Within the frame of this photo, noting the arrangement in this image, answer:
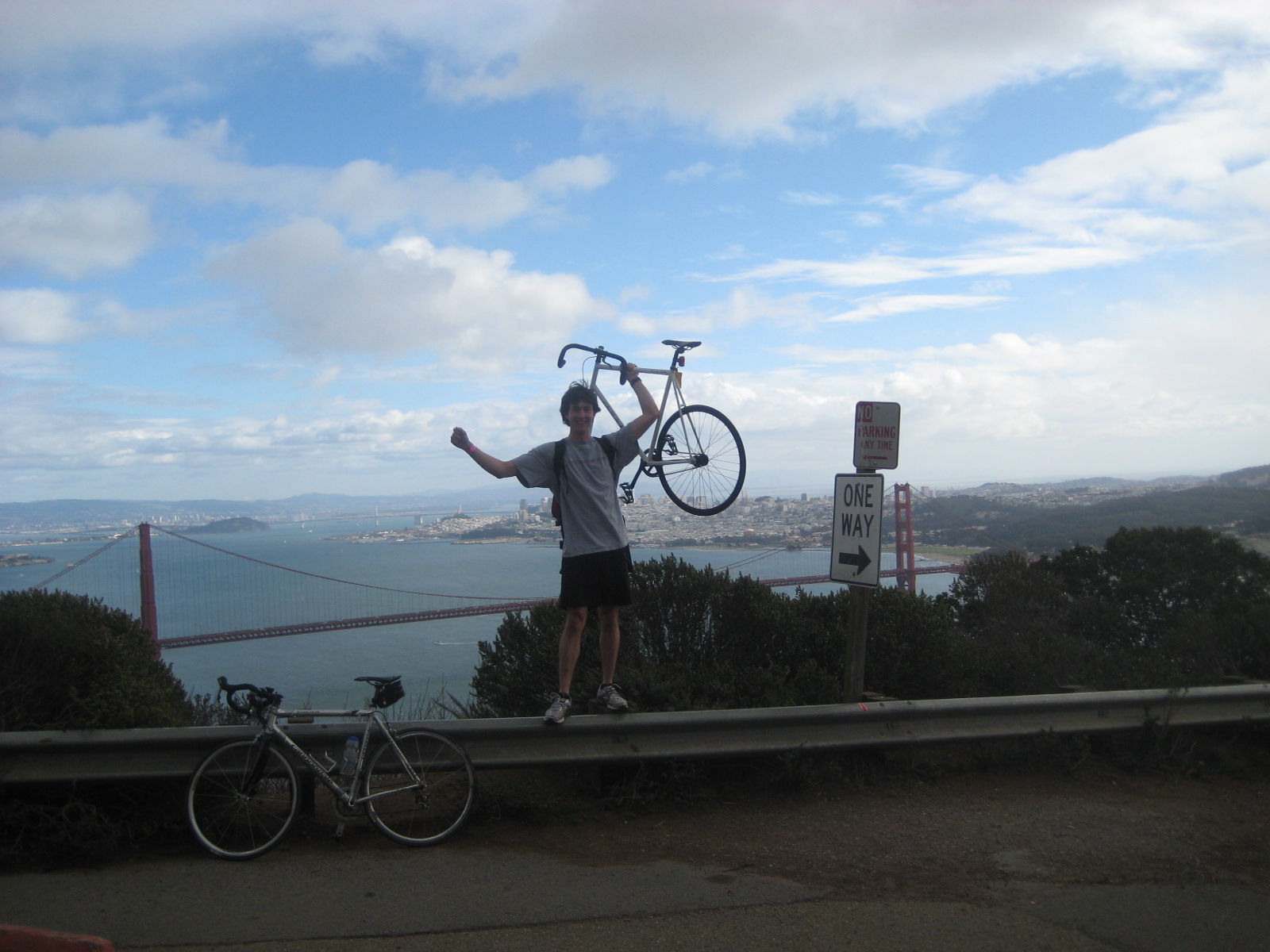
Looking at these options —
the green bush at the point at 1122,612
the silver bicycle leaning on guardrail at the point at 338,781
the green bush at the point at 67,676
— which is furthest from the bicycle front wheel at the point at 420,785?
the green bush at the point at 1122,612

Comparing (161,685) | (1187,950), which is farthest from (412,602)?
(1187,950)

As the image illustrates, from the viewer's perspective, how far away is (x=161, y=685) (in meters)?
5.28

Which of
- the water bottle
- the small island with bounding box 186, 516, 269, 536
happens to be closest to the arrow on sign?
the water bottle

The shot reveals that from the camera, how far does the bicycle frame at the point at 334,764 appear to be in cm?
433

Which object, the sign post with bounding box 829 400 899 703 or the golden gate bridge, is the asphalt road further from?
the golden gate bridge

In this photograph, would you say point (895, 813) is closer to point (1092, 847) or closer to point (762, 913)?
point (1092, 847)

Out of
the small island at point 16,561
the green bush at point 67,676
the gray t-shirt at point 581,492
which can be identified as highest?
the gray t-shirt at point 581,492

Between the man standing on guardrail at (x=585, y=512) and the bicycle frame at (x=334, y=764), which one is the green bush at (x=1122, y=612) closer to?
the man standing on guardrail at (x=585, y=512)

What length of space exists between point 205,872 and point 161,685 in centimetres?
163

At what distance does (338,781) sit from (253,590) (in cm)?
Answer: 2132

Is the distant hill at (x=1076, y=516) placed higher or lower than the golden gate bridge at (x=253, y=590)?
higher

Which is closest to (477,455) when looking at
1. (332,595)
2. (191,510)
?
(332,595)

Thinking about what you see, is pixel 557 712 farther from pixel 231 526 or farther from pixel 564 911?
pixel 231 526

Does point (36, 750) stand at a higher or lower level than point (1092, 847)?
higher
